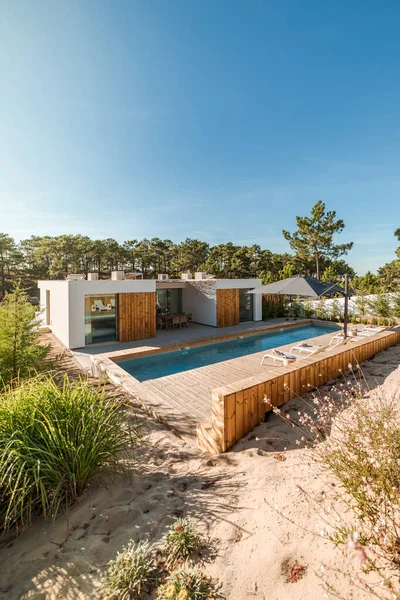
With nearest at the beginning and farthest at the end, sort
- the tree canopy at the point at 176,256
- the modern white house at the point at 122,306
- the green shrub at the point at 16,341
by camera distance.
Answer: the green shrub at the point at 16,341 < the modern white house at the point at 122,306 < the tree canopy at the point at 176,256

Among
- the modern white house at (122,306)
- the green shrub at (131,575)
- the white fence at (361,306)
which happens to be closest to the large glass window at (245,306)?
the modern white house at (122,306)

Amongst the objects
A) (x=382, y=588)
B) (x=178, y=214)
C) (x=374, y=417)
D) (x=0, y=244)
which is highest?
(x=178, y=214)

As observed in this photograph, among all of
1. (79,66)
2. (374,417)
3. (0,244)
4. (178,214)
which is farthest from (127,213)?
(374,417)

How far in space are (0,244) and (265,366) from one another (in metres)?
34.7

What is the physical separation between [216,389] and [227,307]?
12.3 m

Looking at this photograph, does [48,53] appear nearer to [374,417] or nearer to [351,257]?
[374,417]

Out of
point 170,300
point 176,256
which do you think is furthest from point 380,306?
point 176,256

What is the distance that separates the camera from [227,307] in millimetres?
15844

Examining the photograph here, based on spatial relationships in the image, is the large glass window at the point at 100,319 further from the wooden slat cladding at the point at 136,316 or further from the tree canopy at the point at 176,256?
the tree canopy at the point at 176,256

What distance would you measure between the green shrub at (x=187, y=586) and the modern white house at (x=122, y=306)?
28.7 ft

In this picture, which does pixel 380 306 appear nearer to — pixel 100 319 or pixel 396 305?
pixel 396 305

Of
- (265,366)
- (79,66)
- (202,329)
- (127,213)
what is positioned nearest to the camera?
(265,366)

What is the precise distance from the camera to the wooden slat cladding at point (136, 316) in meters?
12.0

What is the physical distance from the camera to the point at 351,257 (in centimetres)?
3119
